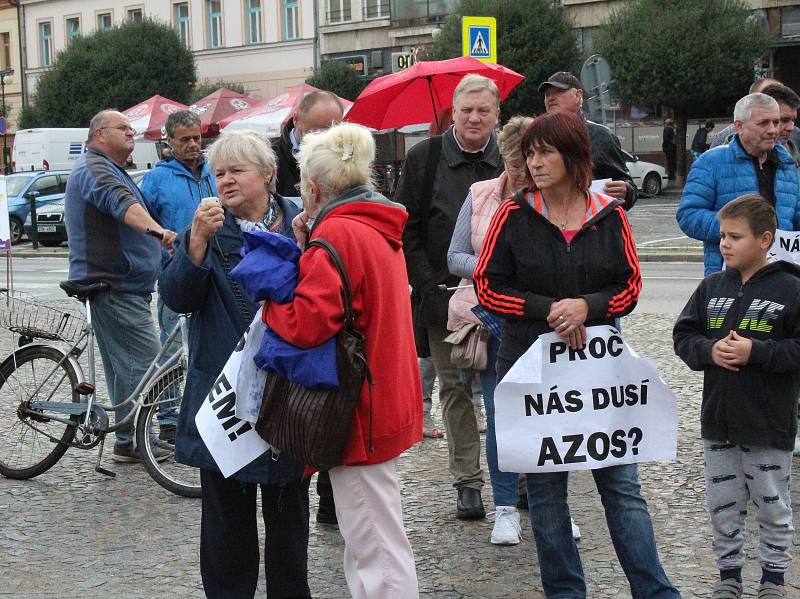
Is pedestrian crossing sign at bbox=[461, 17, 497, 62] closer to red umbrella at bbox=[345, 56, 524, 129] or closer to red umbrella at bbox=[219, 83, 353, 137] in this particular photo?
red umbrella at bbox=[345, 56, 524, 129]

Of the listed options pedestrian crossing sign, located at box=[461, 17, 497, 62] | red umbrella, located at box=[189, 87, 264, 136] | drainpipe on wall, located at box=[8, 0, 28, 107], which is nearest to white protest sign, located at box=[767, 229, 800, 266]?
pedestrian crossing sign, located at box=[461, 17, 497, 62]

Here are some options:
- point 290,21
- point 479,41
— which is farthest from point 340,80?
point 479,41

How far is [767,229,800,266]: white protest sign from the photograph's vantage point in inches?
219

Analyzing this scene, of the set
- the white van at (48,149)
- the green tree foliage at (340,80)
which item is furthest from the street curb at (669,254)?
the green tree foliage at (340,80)

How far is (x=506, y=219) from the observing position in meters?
4.13

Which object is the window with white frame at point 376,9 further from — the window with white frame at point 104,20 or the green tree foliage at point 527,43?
the window with white frame at point 104,20

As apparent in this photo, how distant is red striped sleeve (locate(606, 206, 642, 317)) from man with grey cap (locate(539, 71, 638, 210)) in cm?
121

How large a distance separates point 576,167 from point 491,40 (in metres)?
12.6

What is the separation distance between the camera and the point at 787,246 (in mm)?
5586

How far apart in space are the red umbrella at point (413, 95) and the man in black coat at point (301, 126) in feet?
14.3

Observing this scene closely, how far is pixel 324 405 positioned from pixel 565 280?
104 centimetres

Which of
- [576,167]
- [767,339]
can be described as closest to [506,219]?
[576,167]

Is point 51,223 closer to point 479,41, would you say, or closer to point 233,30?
point 479,41

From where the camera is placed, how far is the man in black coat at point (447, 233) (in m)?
5.54
